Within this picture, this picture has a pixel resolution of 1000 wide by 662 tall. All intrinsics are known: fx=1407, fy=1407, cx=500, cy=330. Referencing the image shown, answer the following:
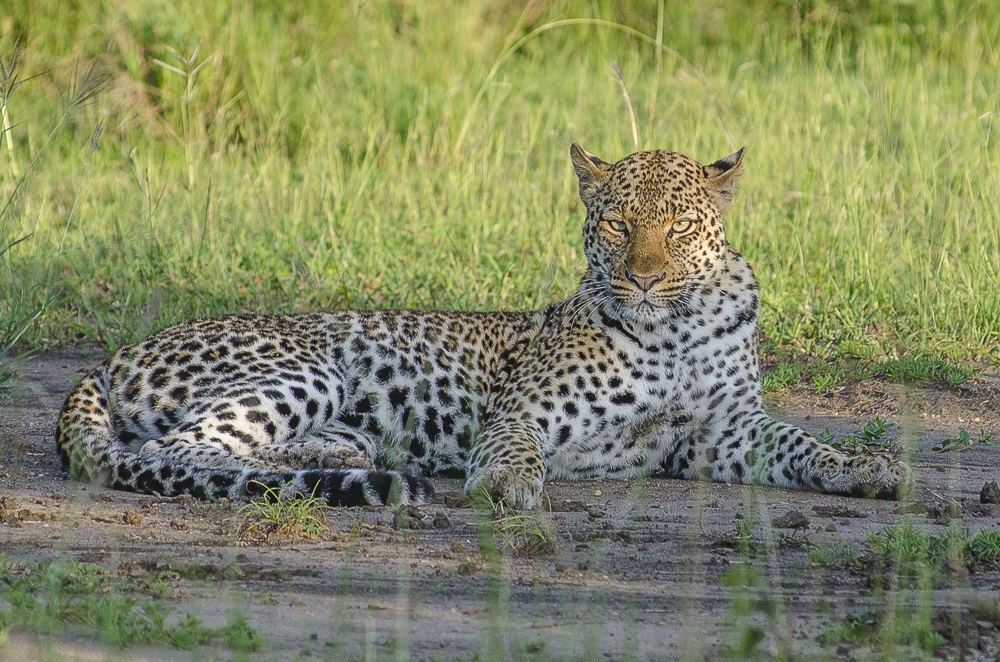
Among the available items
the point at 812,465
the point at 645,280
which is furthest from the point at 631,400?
the point at 812,465

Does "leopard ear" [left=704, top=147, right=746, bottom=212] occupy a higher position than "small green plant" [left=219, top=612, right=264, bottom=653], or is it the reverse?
"leopard ear" [left=704, top=147, right=746, bottom=212]

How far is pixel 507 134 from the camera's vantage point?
451 inches

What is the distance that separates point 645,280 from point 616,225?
35cm

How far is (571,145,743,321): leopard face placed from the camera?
598 cm

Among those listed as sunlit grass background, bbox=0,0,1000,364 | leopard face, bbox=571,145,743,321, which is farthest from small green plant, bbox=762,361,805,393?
leopard face, bbox=571,145,743,321

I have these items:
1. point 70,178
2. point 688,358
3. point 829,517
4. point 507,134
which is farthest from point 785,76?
point 829,517

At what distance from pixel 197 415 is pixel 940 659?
3.26m

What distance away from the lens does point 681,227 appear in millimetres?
6070

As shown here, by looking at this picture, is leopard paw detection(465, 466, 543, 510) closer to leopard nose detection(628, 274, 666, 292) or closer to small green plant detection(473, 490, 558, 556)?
small green plant detection(473, 490, 558, 556)

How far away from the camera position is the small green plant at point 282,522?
4.79 meters

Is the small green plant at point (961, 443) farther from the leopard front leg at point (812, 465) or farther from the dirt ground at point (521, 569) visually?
the leopard front leg at point (812, 465)

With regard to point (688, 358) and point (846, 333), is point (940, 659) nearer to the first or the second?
point (688, 358)

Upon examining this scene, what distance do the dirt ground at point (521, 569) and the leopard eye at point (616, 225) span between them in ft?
3.61

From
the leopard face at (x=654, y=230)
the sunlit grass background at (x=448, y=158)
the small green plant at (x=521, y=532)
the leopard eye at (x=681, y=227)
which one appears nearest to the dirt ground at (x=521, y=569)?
the small green plant at (x=521, y=532)
